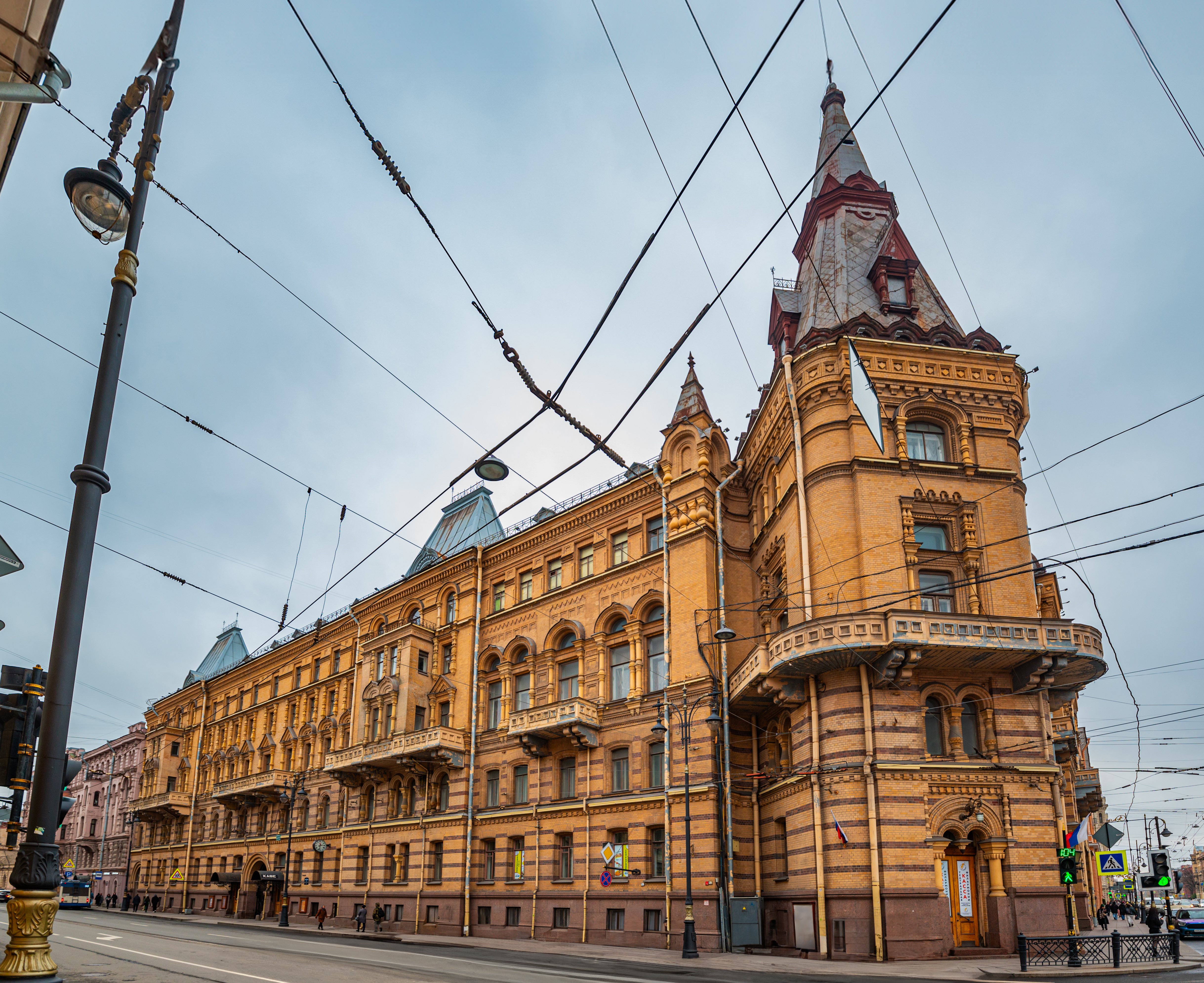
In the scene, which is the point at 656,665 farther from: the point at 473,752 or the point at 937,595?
the point at 937,595

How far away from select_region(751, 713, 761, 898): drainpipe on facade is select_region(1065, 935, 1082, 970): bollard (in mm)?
11034

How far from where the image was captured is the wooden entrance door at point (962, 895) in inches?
1002

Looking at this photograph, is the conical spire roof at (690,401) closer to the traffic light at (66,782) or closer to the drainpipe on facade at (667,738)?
the drainpipe on facade at (667,738)

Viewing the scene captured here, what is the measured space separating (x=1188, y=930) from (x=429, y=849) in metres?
36.3

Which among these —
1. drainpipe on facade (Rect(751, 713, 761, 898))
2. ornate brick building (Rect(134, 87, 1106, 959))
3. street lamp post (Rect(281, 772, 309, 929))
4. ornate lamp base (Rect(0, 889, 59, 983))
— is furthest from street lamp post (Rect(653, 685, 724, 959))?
street lamp post (Rect(281, 772, 309, 929))

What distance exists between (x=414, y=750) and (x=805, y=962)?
22934mm

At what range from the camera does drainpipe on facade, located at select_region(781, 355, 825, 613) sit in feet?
93.9

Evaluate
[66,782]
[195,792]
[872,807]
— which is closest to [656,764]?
[872,807]

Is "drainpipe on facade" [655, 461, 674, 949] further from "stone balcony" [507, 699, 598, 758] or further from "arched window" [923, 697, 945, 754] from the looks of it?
"arched window" [923, 697, 945, 754]

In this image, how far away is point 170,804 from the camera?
220 ft

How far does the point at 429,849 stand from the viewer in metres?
42.2

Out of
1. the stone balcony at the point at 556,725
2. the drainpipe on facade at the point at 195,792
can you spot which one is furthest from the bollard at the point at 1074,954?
the drainpipe on facade at the point at 195,792

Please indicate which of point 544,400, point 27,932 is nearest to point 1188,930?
point 544,400

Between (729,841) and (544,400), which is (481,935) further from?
(544,400)
